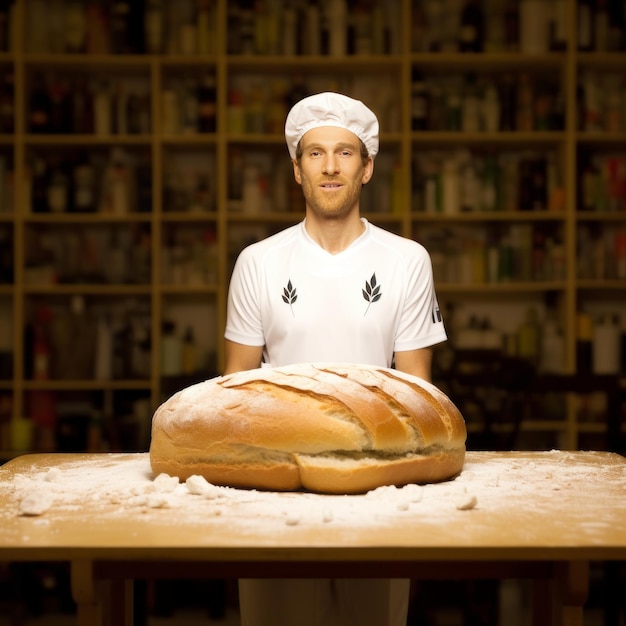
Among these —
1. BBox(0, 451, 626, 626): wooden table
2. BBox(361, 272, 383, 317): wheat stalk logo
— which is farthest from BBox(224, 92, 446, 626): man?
BBox(0, 451, 626, 626): wooden table

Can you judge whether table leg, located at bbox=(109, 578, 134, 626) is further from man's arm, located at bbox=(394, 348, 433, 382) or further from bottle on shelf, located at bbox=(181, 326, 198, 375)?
bottle on shelf, located at bbox=(181, 326, 198, 375)

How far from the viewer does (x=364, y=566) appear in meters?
1.07

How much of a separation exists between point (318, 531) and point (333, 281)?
99 centimetres

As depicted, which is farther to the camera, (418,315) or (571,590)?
(418,315)

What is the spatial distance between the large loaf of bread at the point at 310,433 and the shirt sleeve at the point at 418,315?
0.54 m

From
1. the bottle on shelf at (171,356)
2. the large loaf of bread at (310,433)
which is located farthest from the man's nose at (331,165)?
the bottle on shelf at (171,356)

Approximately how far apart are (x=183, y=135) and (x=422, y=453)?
298 centimetres

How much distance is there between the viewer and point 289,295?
2.01 metres

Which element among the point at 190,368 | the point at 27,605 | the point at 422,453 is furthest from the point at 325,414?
the point at 190,368

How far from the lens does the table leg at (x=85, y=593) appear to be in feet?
3.43

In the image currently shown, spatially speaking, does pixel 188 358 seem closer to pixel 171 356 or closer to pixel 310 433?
pixel 171 356

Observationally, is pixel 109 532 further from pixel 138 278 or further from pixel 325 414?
pixel 138 278

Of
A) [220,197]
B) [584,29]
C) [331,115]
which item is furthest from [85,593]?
[584,29]

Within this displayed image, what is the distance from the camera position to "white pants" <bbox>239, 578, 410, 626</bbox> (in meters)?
1.64
